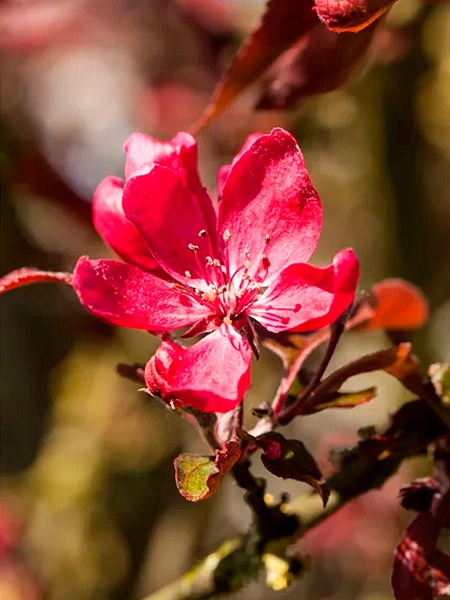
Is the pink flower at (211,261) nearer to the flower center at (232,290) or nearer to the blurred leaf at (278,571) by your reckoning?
the flower center at (232,290)

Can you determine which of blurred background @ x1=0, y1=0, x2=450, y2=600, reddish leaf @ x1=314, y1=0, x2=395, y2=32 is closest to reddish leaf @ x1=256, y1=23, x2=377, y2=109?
reddish leaf @ x1=314, y1=0, x2=395, y2=32

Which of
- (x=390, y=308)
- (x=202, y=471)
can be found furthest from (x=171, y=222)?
(x=390, y=308)

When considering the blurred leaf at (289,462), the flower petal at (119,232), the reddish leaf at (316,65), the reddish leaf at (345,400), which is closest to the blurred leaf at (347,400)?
the reddish leaf at (345,400)

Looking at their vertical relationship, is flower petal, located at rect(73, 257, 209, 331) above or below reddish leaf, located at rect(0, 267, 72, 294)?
above

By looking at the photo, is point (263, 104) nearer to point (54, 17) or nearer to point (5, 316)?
point (5, 316)

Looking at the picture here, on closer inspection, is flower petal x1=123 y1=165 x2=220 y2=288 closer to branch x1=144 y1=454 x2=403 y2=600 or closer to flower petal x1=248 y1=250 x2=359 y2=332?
flower petal x1=248 y1=250 x2=359 y2=332

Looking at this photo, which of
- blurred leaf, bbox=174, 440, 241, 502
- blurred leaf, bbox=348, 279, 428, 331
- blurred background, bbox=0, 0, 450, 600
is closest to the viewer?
blurred leaf, bbox=174, 440, 241, 502

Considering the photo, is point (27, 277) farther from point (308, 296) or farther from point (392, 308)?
point (392, 308)

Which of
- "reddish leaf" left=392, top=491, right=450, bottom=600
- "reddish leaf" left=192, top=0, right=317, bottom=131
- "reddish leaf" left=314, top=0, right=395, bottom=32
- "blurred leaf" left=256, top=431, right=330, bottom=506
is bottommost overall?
"reddish leaf" left=392, top=491, right=450, bottom=600
